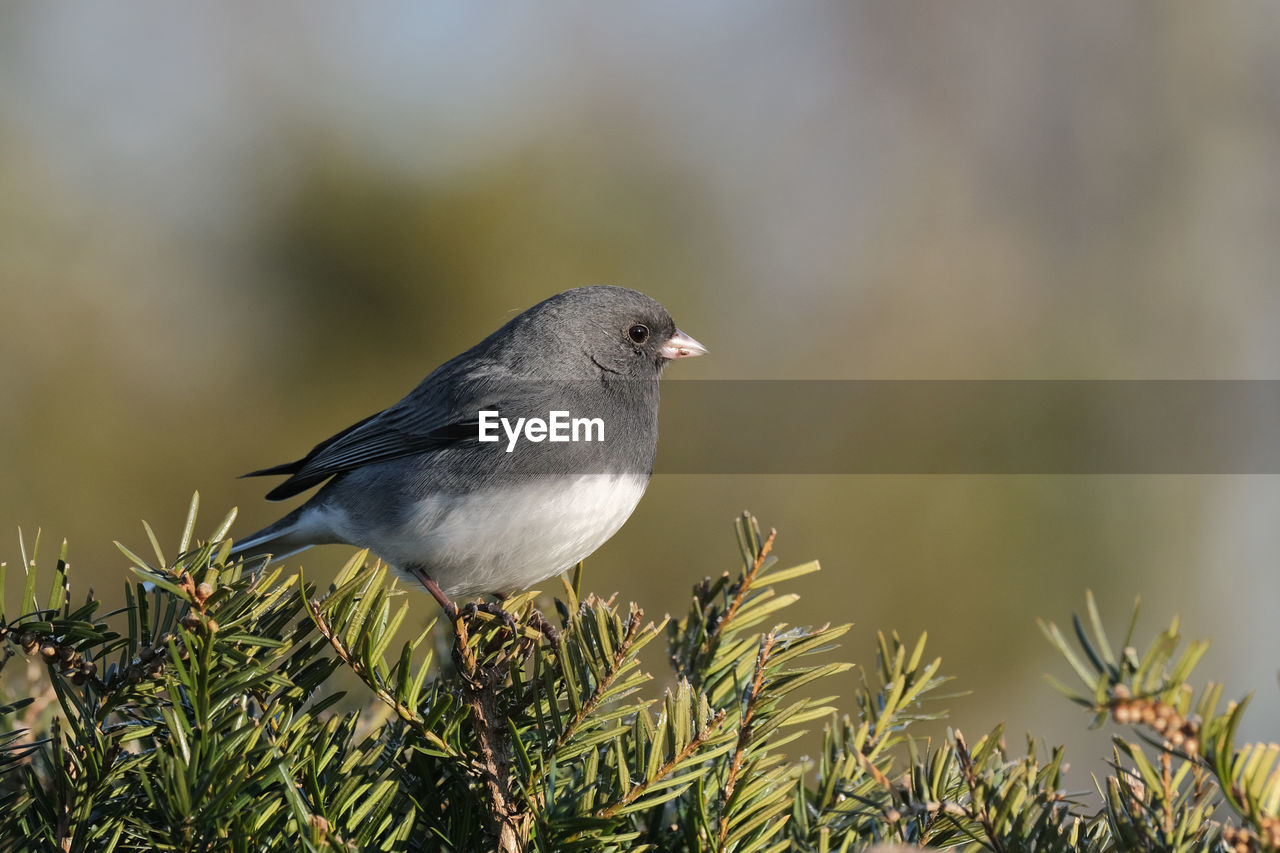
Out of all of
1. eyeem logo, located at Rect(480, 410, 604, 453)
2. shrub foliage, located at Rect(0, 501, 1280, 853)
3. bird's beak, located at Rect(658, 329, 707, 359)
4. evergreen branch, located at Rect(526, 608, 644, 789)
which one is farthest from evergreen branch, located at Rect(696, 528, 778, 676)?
bird's beak, located at Rect(658, 329, 707, 359)

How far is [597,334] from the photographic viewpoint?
1519 millimetres

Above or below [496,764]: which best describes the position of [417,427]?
above

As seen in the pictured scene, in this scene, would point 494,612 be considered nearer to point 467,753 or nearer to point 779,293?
point 467,753

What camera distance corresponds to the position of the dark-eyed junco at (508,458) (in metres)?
1.22

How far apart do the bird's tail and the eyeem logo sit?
0.37 meters

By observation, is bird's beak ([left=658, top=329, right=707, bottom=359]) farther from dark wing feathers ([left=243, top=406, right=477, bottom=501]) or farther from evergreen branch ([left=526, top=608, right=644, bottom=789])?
evergreen branch ([left=526, top=608, right=644, bottom=789])

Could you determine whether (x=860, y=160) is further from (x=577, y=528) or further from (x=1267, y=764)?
(x=1267, y=764)

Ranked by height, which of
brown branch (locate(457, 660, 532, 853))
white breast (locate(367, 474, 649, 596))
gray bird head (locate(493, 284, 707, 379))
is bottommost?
brown branch (locate(457, 660, 532, 853))

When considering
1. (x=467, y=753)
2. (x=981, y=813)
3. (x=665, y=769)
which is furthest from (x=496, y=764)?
(x=981, y=813)

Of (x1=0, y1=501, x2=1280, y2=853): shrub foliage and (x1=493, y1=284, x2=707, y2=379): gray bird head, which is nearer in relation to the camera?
(x1=0, y1=501, x2=1280, y2=853): shrub foliage

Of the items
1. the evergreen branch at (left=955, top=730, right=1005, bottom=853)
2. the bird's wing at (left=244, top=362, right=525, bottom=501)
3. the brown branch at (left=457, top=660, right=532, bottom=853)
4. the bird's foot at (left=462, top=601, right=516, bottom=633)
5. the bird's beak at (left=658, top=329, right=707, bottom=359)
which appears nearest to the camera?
the evergreen branch at (left=955, top=730, right=1005, bottom=853)

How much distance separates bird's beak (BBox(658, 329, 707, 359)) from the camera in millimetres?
1560

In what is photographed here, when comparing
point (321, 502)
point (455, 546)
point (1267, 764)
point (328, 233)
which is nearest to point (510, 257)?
point (328, 233)

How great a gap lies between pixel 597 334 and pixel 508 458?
0.32 meters
